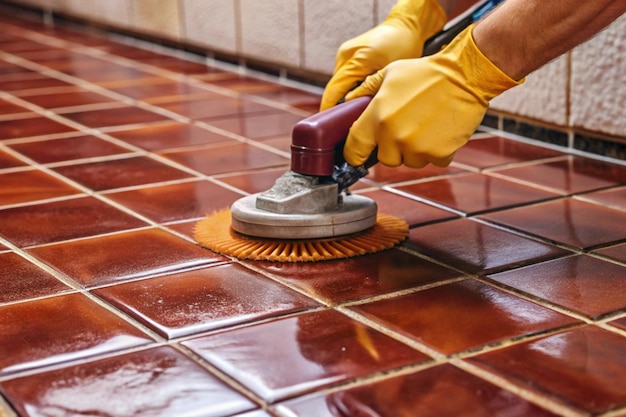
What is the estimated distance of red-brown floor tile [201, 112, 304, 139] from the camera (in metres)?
2.84

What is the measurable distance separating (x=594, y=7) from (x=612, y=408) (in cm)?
65

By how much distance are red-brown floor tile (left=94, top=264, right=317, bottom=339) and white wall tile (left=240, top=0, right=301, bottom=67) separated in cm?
218

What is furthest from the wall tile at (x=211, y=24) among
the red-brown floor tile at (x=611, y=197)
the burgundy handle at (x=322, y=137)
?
the burgundy handle at (x=322, y=137)

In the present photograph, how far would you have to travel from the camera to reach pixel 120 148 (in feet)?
8.69

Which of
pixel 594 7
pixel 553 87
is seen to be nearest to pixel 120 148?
pixel 553 87

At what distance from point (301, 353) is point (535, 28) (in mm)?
649

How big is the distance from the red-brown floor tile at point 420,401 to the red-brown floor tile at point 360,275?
323 mm

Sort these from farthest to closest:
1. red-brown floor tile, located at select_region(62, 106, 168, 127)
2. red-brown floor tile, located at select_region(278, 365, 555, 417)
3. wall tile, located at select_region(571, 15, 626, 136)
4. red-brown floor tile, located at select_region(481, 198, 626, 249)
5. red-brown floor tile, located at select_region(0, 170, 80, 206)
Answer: red-brown floor tile, located at select_region(62, 106, 168, 127) → wall tile, located at select_region(571, 15, 626, 136) → red-brown floor tile, located at select_region(0, 170, 80, 206) → red-brown floor tile, located at select_region(481, 198, 626, 249) → red-brown floor tile, located at select_region(278, 365, 555, 417)

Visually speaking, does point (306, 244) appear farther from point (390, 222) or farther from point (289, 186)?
point (390, 222)

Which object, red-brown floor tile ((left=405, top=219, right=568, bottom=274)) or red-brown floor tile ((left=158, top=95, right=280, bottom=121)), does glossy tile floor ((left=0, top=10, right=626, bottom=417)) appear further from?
red-brown floor tile ((left=158, top=95, right=280, bottom=121))

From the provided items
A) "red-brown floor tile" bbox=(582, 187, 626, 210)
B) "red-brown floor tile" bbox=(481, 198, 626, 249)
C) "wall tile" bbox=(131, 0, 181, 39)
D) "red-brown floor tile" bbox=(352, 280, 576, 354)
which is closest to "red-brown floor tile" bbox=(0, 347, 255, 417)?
"red-brown floor tile" bbox=(352, 280, 576, 354)

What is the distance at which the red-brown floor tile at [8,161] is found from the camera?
247 centimetres

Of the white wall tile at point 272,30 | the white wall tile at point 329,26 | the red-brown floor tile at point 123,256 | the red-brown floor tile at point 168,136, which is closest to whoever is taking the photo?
the red-brown floor tile at point 123,256

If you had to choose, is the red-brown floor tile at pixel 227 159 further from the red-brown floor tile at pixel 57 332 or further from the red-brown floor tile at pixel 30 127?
the red-brown floor tile at pixel 57 332
